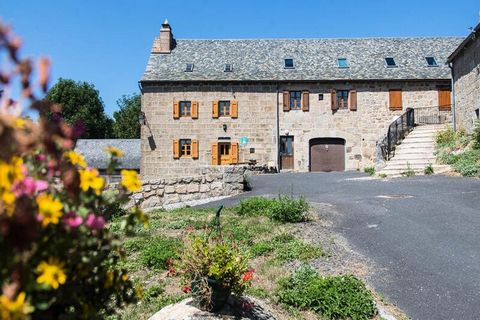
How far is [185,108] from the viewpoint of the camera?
26016mm

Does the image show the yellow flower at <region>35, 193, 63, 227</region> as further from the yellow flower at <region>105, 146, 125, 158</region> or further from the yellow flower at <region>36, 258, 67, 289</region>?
the yellow flower at <region>105, 146, 125, 158</region>

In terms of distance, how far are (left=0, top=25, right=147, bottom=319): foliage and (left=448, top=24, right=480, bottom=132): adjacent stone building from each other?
19625mm

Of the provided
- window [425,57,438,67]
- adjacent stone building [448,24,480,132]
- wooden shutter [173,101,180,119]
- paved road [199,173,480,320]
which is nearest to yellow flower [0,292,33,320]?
paved road [199,173,480,320]

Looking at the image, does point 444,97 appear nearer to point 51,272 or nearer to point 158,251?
point 158,251

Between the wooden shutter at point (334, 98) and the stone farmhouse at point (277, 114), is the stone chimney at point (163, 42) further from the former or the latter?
the wooden shutter at point (334, 98)

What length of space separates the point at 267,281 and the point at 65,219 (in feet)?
14.7

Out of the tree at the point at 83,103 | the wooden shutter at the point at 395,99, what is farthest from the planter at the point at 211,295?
the tree at the point at 83,103

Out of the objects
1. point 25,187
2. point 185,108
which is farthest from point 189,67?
point 25,187

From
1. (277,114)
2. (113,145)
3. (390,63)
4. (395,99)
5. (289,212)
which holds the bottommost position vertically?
(289,212)

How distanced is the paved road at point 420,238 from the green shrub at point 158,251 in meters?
3.00

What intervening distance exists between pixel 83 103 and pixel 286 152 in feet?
97.6

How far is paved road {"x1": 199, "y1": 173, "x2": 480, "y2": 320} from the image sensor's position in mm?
5422

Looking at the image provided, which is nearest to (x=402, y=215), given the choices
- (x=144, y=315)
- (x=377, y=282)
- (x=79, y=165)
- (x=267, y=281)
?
(x=377, y=282)

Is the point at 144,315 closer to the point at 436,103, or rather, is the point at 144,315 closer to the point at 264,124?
the point at 264,124
